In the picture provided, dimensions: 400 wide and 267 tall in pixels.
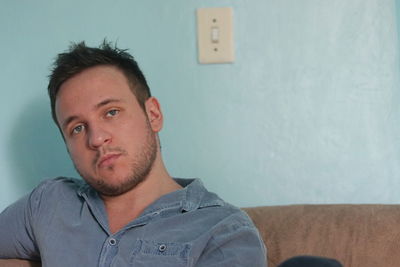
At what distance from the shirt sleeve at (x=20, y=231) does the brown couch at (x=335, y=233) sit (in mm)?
27

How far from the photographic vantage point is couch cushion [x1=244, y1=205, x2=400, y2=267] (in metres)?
1.01

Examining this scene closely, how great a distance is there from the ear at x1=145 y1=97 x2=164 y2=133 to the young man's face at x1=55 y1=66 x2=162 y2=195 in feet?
0.04

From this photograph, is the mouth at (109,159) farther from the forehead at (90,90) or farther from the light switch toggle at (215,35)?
the light switch toggle at (215,35)

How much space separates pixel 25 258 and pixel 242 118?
595mm

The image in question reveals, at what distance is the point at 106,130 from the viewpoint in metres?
1.10

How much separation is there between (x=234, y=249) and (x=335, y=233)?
9.2 inches

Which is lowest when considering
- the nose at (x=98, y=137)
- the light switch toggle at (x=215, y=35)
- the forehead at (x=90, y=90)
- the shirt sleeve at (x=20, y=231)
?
the shirt sleeve at (x=20, y=231)

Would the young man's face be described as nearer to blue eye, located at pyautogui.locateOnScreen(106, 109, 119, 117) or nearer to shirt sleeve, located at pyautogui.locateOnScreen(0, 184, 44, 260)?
blue eye, located at pyautogui.locateOnScreen(106, 109, 119, 117)

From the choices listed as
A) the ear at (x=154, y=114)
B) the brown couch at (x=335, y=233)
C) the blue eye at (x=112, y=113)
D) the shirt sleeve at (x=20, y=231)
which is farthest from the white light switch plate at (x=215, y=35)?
the shirt sleeve at (x=20, y=231)

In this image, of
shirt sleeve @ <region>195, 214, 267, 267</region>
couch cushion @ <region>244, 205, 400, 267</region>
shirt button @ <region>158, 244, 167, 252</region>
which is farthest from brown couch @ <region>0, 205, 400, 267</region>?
shirt button @ <region>158, 244, 167, 252</region>

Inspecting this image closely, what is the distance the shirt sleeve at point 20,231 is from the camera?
45.2 inches

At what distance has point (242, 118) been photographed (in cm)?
129

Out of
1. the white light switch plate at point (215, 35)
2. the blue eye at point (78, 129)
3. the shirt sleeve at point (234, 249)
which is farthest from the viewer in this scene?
the white light switch plate at point (215, 35)

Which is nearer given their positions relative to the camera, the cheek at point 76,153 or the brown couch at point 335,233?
the brown couch at point 335,233
